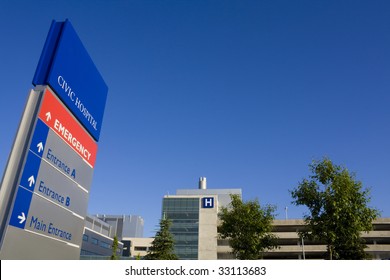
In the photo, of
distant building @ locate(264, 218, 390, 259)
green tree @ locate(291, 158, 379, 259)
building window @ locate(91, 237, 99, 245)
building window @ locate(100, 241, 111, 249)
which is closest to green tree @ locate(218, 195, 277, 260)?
green tree @ locate(291, 158, 379, 259)

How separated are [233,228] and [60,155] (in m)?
35.6

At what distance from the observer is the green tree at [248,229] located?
40.5m

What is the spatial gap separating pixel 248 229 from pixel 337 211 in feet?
43.3

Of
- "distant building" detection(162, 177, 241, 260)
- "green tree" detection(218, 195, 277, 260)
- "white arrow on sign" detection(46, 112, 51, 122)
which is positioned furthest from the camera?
"distant building" detection(162, 177, 241, 260)

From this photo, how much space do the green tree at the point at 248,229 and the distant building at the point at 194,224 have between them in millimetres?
49990

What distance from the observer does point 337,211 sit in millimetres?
30766

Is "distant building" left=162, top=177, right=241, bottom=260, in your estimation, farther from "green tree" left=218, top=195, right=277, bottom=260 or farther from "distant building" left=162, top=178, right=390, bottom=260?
"green tree" left=218, top=195, right=277, bottom=260

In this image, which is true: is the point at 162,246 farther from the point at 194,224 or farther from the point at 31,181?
the point at 31,181

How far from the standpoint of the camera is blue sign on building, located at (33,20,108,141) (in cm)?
913

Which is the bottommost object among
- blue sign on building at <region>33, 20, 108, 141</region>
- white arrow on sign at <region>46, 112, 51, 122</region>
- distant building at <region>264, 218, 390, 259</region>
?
white arrow on sign at <region>46, 112, 51, 122</region>

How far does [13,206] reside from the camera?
7562mm

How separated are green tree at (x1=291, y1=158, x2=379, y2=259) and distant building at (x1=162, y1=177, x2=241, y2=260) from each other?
203 feet

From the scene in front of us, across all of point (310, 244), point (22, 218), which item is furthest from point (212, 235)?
point (22, 218)

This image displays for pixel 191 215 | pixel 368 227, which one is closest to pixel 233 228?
pixel 368 227
